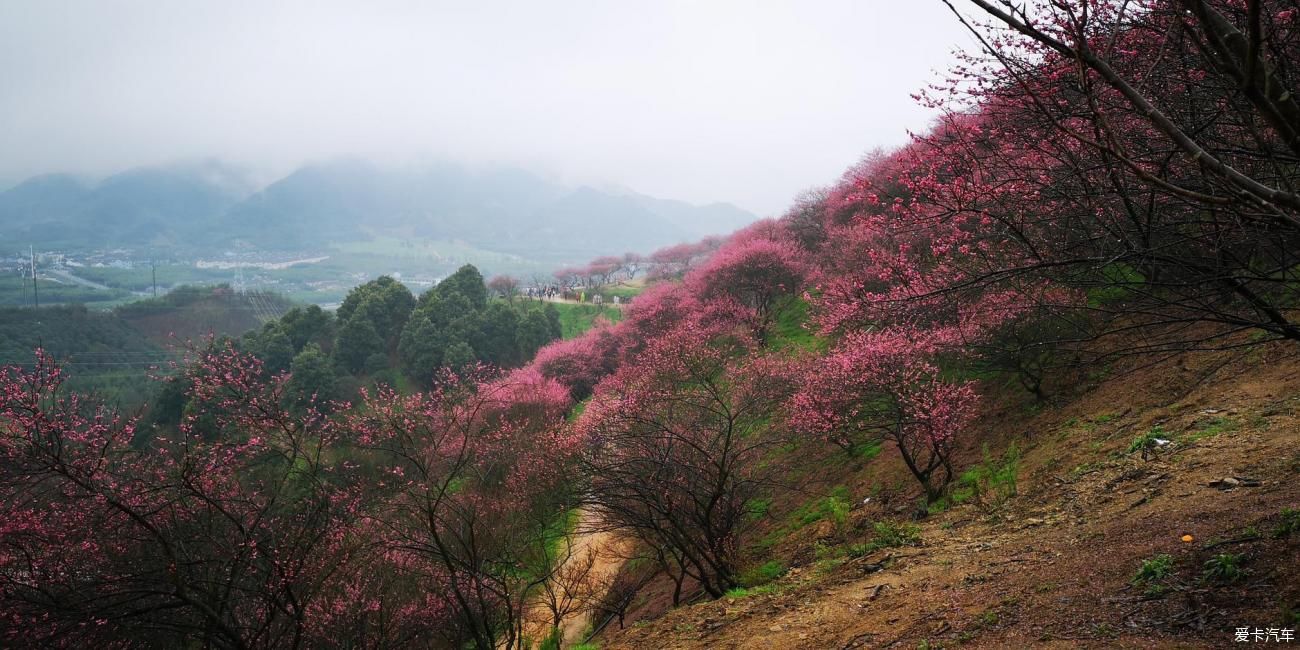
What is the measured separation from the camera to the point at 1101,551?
15.0 ft

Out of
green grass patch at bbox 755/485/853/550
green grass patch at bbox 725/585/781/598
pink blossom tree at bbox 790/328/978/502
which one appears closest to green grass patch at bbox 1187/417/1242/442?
pink blossom tree at bbox 790/328/978/502

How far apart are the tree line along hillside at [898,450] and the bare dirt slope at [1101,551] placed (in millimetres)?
37

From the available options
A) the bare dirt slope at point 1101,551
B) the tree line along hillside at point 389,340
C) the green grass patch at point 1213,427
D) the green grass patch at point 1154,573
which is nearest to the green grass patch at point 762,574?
the bare dirt slope at point 1101,551

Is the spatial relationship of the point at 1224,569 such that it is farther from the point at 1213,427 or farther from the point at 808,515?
the point at 808,515

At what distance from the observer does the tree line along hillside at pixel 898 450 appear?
128 inches

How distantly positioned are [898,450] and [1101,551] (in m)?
6.93

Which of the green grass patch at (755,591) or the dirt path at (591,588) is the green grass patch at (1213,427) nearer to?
the green grass patch at (755,591)

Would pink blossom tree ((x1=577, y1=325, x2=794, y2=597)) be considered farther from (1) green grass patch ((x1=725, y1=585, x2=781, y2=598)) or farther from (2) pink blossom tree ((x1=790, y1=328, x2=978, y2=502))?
(2) pink blossom tree ((x1=790, y1=328, x2=978, y2=502))

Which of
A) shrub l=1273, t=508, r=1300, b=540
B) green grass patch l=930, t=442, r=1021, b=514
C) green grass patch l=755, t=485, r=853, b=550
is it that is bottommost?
green grass patch l=755, t=485, r=853, b=550

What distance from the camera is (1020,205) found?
4270 mm

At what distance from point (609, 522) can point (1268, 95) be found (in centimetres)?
761

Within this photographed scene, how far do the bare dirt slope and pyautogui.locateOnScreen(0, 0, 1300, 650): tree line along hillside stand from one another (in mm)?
37

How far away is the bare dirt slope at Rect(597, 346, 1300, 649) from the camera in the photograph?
3488 mm

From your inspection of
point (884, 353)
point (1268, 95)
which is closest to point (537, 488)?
point (884, 353)
